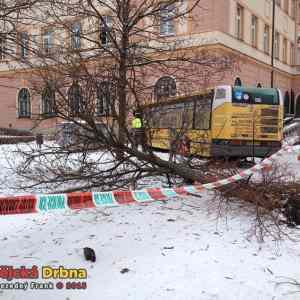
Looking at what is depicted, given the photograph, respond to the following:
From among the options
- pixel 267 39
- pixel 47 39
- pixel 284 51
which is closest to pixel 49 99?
pixel 47 39

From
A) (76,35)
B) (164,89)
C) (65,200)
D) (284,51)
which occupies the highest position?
(284,51)

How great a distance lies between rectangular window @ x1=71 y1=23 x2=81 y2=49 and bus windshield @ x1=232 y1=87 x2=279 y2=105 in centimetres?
568

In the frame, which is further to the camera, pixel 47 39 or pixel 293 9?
pixel 293 9

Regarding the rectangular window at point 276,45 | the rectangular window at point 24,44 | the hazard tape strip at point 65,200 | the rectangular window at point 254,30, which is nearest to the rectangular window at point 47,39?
the rectangular window at point 24,44

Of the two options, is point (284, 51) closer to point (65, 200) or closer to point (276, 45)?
point (276, 45)

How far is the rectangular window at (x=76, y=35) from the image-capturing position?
45.2 feet

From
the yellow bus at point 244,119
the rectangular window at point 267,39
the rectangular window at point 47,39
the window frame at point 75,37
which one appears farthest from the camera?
the rectangular window at point 267,39

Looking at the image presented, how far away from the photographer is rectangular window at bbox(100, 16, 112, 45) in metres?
12.9

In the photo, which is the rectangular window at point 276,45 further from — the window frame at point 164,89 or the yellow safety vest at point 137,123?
the yellow safety vest at point 137,123

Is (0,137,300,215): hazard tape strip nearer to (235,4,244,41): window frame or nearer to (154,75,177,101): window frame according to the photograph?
(154,75,177,101): window frame

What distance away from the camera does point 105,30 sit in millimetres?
13297

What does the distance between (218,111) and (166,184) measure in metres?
8.08

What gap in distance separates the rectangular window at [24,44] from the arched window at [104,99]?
5497 mm

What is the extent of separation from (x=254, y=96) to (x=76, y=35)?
22.4 feet
